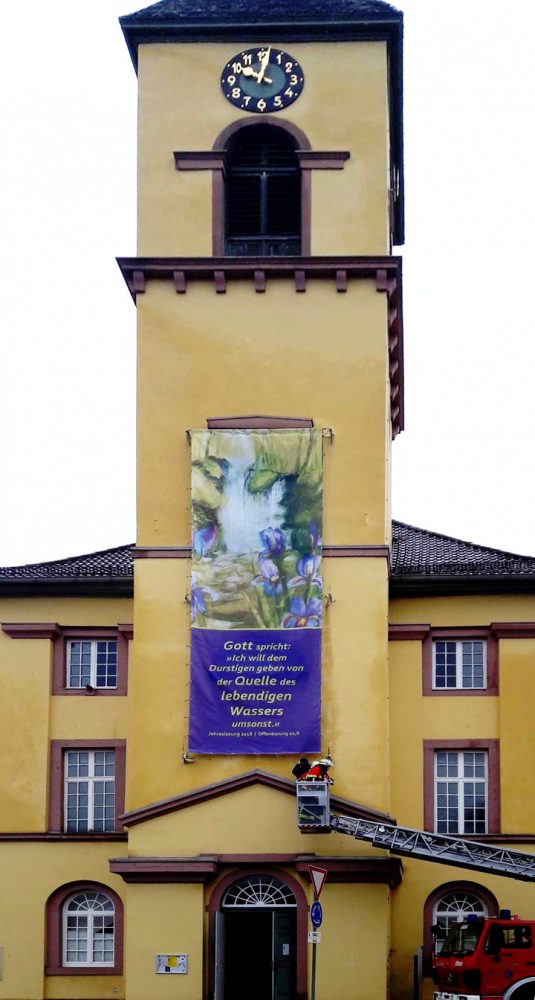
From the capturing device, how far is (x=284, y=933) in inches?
1796

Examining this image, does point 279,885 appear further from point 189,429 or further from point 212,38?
point 212,38

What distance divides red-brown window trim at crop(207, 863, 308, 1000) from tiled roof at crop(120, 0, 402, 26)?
19377 mm

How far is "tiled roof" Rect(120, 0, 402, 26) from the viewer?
49.0m

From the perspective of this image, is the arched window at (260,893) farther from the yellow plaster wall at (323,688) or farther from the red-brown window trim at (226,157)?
the red-brown window trim at (226,157)

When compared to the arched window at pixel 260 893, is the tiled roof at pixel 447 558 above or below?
above

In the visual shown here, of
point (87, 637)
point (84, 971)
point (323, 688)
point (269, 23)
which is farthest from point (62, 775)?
point (269, 23)

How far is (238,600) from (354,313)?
23.4 ft

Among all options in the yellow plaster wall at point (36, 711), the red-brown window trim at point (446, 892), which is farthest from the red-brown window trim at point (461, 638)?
the yellow plaster wall at point (36, 711)

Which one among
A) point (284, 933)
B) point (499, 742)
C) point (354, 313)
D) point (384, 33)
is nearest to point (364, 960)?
point (284, 933)

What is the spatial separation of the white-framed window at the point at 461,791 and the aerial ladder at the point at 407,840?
4006 millimetres

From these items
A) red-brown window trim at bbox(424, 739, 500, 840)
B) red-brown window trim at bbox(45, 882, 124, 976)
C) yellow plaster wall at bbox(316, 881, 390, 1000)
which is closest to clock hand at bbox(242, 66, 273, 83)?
red-brown window trim at bbox(424, 739, 500, 840)

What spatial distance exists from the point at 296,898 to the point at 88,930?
594 centimetres

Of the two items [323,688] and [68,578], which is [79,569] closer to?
[68,578]

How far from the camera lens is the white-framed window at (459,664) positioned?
49031 mm
